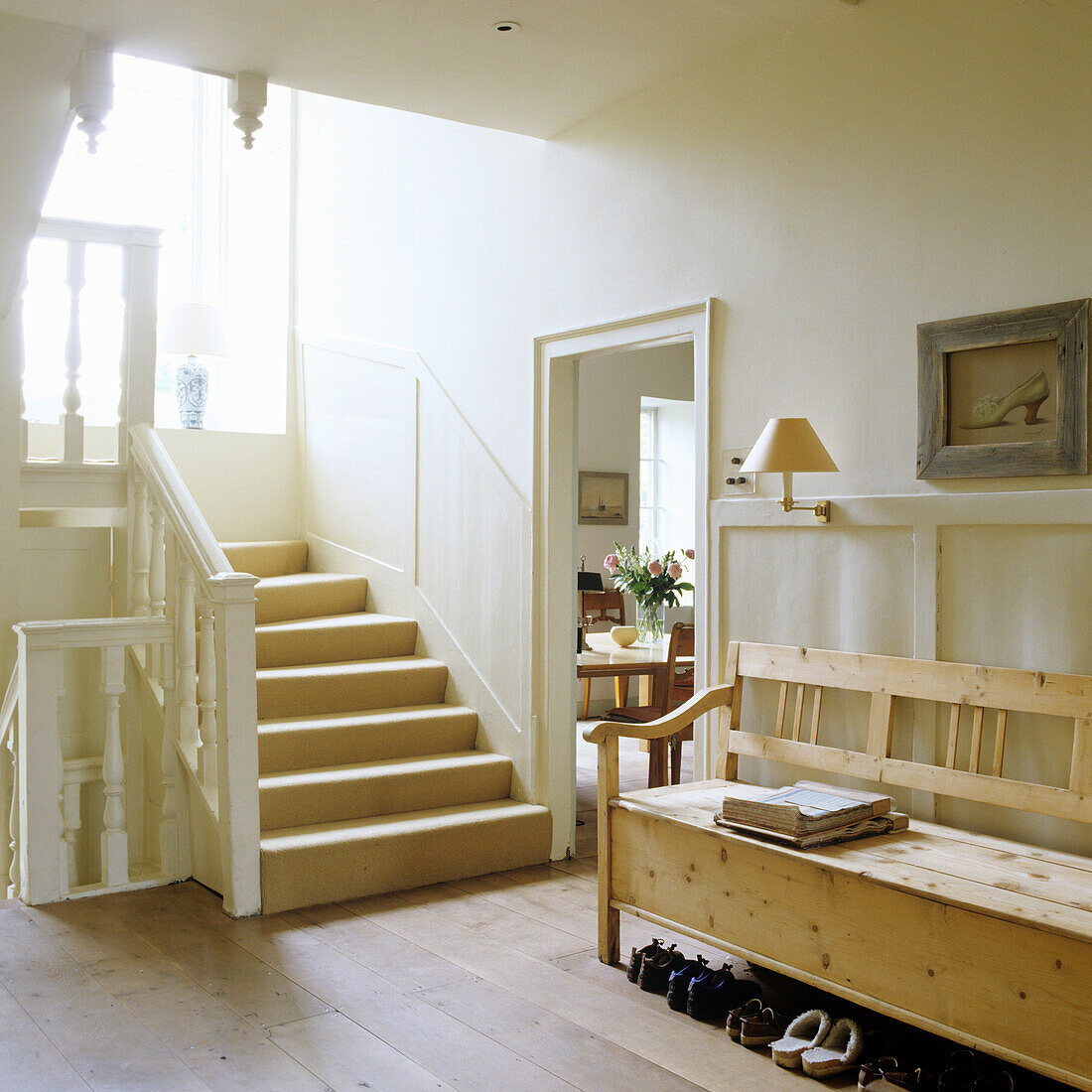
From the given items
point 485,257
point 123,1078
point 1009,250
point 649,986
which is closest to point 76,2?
point 485,257

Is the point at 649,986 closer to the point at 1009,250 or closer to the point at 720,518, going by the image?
the point at 720,518

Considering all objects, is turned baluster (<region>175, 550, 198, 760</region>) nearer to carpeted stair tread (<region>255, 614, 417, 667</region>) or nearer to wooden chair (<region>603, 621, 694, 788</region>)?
carpeted stair tread (<region>255, 614, 417, 667</region>)

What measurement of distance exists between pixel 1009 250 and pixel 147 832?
4.01m

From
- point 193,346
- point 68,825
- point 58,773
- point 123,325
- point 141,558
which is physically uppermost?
point 193,346

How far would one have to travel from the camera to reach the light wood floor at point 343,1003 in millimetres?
2889

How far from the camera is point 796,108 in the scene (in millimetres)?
3723

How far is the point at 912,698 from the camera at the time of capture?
11.0 feet

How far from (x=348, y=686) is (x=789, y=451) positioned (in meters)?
2.55

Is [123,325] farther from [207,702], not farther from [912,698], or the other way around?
[912,698]

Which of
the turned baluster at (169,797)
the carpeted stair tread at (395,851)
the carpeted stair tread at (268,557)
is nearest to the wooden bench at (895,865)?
the carpeted stair tread at (395,851)

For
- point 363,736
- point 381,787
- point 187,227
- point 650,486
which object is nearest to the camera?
point 381,787

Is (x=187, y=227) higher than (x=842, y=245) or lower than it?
higher

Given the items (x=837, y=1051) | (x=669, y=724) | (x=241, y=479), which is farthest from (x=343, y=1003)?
(x=241, y=479)

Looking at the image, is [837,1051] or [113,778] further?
[113,778]
